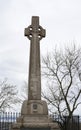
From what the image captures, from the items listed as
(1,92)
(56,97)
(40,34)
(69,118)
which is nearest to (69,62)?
(56,97)

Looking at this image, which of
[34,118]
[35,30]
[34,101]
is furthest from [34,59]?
[34,118]

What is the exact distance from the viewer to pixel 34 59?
1627 cm

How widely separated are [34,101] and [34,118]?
34.6 inches

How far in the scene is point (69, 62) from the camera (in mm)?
28922

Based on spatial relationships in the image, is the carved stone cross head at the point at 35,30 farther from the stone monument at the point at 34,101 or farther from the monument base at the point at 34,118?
the monument base at the point at 34,118

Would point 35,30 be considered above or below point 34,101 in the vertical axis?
above

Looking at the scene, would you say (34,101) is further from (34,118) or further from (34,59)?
(34,59)

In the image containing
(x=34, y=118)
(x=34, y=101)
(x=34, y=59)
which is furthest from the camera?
(x=34, y=59)

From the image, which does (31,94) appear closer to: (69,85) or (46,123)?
(46,123)

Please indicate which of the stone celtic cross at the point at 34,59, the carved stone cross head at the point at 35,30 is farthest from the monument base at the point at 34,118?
the carved stone cross head at the point at 35,30

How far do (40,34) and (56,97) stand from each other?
1281cm

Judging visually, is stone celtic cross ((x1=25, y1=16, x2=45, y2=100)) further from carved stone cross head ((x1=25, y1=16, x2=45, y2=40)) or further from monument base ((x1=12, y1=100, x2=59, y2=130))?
monument base ((x1=12, y1=100, x2=59, y2=130))

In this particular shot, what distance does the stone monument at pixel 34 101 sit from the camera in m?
14.9

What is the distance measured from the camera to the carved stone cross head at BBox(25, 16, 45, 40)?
55.5ft
